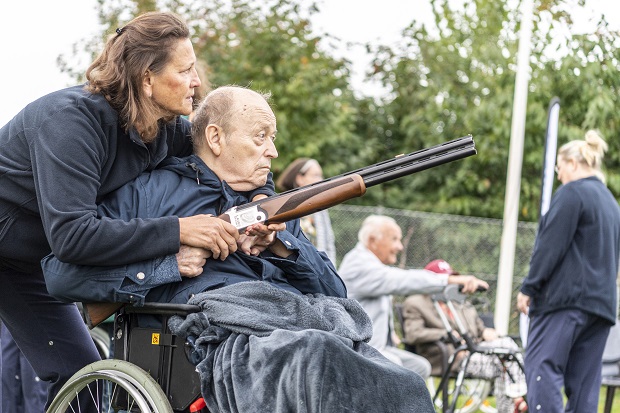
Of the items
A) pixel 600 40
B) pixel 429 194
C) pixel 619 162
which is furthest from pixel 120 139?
pixel 429 194

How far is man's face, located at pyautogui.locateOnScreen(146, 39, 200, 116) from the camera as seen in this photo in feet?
11.2

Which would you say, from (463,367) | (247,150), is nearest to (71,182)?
(247,150)

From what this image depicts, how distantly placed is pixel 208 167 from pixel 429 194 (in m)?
10.2

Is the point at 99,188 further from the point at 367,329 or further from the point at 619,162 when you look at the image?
the point at 619,162

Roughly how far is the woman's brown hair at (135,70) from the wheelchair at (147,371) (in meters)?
0.62

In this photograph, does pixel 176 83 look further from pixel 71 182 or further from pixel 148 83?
pixel 71 182

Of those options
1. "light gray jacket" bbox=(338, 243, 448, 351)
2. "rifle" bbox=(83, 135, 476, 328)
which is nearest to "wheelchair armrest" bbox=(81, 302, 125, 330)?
"rifle" bbox=(83, 135, 476, 328)

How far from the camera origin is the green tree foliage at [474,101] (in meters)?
11.8

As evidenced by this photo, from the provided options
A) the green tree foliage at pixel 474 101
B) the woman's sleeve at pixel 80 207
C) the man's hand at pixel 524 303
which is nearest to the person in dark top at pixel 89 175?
the woman's sleeve at pixel 80 207

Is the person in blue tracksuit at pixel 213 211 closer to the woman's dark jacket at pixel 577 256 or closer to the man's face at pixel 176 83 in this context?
the man's face at pixel 176 83

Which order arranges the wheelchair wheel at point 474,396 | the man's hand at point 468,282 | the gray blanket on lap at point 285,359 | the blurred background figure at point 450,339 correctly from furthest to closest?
the wheelchair wheel at point 474,396, the blurred background figure at point 450,339, the man's hand at point 468,282, the gray blanket on lap at point 285,359

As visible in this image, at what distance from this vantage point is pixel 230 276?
3.38 m

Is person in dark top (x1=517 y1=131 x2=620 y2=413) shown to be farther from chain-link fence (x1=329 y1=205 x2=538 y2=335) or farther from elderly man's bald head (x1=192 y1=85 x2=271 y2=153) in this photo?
chain-link fence (x1=329 y1=205 x2=538 y2=335)

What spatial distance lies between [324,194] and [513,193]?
719 cm
